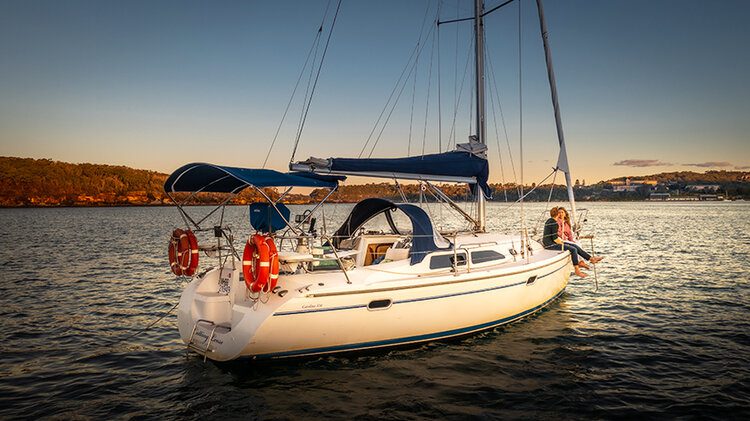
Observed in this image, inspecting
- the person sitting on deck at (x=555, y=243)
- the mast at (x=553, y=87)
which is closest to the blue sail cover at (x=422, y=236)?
the person sitting on deck at (x=555, y=243)

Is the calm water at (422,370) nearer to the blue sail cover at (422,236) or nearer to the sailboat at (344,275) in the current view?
the sailboat at (344,275)

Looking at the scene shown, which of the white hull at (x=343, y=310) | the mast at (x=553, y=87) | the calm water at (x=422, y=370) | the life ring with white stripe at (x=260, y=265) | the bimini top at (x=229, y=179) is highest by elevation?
the mast at (x=553, y=87)

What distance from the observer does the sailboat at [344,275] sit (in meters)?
7.32

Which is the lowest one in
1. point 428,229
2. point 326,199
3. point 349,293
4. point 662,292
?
point 662,292

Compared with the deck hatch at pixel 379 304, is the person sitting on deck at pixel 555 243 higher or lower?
higher

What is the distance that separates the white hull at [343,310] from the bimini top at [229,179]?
1654 mm

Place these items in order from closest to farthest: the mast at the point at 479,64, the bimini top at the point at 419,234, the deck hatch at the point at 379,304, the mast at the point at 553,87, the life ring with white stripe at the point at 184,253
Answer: the deck hatch at the point at 379,304 → the life ring with white stripe at the point at 184,253 → the bimini top at the point at 419,234 → the mast at the point at 479,64 → the mast at the point at 553,87

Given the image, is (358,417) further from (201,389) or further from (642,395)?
(642,395)

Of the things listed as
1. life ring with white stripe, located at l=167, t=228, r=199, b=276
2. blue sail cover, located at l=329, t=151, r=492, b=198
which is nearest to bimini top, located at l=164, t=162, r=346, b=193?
blue sail cover, located at l=329, t=151, r=492, b=198

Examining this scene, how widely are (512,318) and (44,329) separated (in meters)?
10.9

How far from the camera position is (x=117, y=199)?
19050 cm

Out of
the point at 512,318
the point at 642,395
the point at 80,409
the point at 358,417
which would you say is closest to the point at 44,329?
the point at 80,409

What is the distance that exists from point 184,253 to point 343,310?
10.7 feet

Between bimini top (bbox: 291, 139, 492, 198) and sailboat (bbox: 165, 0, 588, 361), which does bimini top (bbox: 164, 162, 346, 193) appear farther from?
bimini top (bbox: 291, 139, 492, 198)
